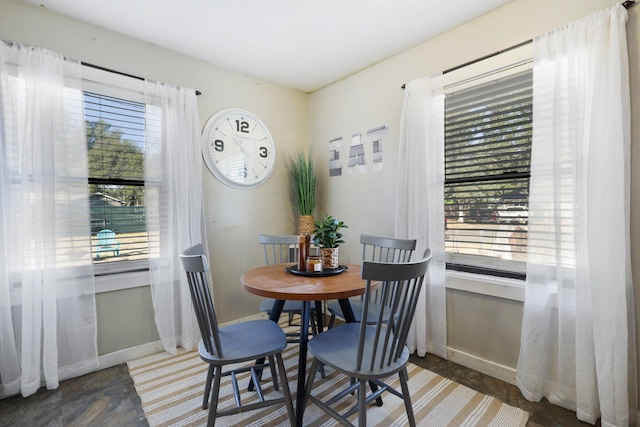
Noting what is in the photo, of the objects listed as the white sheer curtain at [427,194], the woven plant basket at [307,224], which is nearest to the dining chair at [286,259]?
the woven plant basket at [307,224]

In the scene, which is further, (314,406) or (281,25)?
(281,25)

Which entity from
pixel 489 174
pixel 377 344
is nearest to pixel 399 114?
pixel 489 174

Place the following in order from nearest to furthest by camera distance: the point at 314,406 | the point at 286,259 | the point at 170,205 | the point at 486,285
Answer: the point at 314,406, the point at 486,285, the point at 170,205, the point at 286,259

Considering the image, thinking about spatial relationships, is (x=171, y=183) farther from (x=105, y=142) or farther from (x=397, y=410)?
(x=397, y=410)

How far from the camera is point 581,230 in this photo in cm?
174

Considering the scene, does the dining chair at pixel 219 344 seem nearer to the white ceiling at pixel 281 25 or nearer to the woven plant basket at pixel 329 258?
the woven plant basket at pixel 329 258

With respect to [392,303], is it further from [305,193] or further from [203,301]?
[305,193]

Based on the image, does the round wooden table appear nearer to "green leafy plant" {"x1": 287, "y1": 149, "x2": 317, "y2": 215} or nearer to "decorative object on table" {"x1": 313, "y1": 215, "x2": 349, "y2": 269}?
"decorative object on table" {"x1": 313, "y1": 215, "x2": 349, "y2": 269}

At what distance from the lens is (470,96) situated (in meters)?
2.35

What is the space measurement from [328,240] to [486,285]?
3.88ft

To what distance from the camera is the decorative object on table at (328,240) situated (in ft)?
6.69

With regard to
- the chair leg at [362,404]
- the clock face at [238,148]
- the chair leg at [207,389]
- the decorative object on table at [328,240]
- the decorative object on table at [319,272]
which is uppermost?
the clock face at [238,148]

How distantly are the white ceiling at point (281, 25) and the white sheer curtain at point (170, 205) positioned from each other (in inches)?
17.5

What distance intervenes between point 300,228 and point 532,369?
7.23 ft
